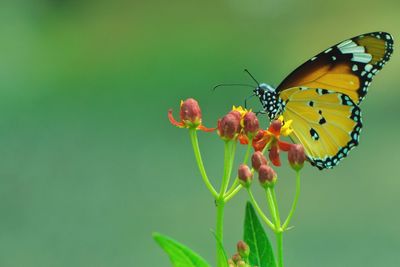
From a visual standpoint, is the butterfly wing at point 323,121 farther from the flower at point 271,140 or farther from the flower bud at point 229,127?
the flower bud at point 229,127

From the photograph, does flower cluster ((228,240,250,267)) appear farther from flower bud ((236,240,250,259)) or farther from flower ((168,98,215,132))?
flower ((168,98,215,132))

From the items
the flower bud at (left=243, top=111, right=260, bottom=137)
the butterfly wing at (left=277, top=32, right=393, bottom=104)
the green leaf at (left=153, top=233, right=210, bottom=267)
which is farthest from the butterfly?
the green leaf at (left=153, top=233, right=210, bottom=267)

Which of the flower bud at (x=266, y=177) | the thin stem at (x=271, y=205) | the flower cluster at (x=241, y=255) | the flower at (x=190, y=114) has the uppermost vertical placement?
the flower at (x=190, y=114)

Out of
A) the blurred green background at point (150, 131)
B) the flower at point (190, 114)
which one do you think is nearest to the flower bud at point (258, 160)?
the flower at point (190, 114)

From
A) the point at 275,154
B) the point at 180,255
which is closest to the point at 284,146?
the point at 275,154

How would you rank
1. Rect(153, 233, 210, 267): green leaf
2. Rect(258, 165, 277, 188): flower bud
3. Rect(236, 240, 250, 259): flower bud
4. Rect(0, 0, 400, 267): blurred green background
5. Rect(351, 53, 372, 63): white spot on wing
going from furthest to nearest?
Rect(0, 0, 400, 267): blurred green background
Rect(351, 53, 372, 63): white spot on wing
Rect(258, 165, 277, 188): flower bud
Rect(236, 240, 250, 259): flower bud
Rect(153, 233, 210, 267): green leaf

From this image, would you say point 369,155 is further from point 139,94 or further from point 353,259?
point 139,94
